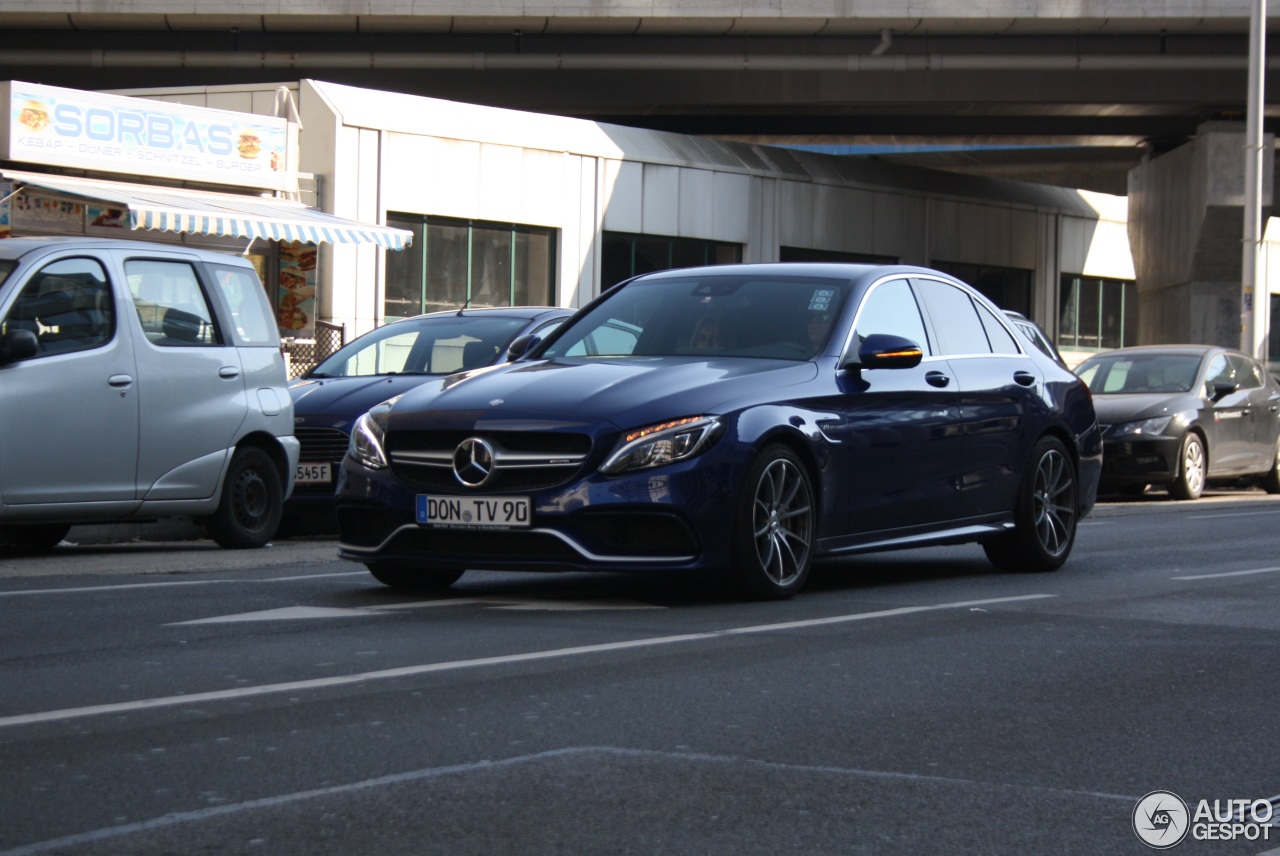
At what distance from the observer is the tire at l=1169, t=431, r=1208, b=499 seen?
19.9 meters

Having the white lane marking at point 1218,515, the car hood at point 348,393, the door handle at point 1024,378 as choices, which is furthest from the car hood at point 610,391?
the white lane marking at point 1218,515

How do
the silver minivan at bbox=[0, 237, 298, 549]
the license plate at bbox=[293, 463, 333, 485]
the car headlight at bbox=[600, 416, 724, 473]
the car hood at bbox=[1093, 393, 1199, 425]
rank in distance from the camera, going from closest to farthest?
the car headlight at bbox=[600, 416, 724, 473] < the silver minivan at bbox=[0, 237, 298, 549] < the license plate at bbox=[293, 463, 333, 485] < the car hood at bbox=[1093, 393, 1199, 425]

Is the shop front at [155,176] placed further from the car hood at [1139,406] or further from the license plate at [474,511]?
the license plate at [474,511]

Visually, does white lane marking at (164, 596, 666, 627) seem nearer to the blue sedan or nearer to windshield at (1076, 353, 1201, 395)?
the blue sedan

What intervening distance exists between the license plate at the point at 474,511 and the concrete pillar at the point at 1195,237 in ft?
104

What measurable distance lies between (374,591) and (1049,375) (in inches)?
165

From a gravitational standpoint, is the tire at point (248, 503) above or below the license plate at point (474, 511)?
below

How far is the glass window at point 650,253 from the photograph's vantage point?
34.7m

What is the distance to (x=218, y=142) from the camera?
1012 inches

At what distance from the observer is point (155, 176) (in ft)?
81.0

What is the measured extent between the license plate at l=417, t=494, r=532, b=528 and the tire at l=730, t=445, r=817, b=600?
0.92m

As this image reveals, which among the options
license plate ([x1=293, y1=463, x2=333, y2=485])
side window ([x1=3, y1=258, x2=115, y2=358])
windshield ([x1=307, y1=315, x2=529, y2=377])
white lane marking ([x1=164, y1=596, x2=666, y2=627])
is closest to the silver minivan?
side window ([x1=3, y1=258, x2=115, y2=358])

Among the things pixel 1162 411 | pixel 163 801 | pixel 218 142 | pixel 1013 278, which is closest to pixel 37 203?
pixel 218 142

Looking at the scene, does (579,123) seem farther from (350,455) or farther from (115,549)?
(350,455)
